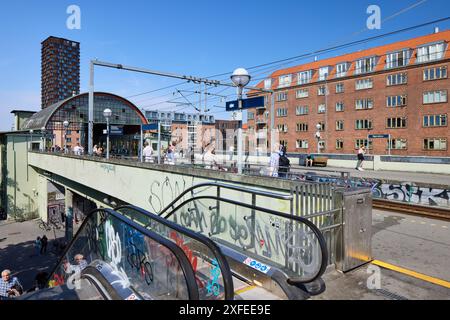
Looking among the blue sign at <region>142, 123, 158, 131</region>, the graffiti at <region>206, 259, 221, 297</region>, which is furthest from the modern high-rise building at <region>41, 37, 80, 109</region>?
the graffiti at <region>206, 259, 221, 297</region>

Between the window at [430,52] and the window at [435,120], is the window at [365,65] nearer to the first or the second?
the window at [430,52]

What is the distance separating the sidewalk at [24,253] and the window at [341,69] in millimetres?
41107

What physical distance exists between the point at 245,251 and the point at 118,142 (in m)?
49.6

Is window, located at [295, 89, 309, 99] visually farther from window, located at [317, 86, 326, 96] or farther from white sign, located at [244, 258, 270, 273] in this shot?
white sign, located at [244, 258, 270, 273]

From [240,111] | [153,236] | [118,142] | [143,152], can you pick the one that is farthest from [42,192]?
[153,236]

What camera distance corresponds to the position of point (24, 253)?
917 inches

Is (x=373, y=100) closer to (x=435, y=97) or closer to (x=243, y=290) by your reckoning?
(x=435, y=97)

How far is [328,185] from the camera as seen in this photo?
4953 mm

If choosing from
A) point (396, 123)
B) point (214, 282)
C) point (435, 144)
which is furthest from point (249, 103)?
point (396, 123)

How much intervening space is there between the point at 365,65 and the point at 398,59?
4.39m

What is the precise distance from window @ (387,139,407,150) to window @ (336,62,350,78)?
1222cm

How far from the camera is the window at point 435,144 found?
109ft

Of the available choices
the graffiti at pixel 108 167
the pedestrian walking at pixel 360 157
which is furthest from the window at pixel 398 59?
the graffiti at pixel 108 167
